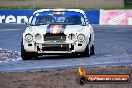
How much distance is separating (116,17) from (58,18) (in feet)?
79.1

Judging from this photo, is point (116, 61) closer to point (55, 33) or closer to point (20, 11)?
point (55, 33)

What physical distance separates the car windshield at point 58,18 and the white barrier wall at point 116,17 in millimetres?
23429

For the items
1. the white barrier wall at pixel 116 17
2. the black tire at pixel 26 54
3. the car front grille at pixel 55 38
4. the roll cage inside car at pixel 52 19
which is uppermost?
the roll cage inside car at pixel 52 19

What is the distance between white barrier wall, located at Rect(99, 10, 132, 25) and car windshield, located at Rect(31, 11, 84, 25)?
23429 millimetres

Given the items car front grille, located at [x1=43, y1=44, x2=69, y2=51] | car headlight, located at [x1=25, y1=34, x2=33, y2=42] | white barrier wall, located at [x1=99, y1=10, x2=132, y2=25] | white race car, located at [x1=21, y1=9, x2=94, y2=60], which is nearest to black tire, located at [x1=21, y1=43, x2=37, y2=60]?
white race car, located at [x1=21, y1=9, x2=94, y2=60]

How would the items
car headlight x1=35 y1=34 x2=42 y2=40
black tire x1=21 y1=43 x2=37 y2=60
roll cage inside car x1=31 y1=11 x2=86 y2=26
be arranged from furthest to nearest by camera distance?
roll cage inside car x1=31 y1=11 x2=86 y2=26, black tire x1=21 y1=43 x2=37 y2=60, car headlight x1=35 y1=34 x2=42 y2=40

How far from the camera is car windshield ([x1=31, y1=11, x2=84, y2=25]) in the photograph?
15.8 meters

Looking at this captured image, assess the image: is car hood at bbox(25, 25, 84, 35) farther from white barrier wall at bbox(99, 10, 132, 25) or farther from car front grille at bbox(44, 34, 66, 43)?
white barrier wall at bbox(99, 10, 132, 25)

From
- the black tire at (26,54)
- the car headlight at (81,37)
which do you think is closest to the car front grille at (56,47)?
the car headlight at (81,37)

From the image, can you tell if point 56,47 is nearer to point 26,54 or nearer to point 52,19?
point 26,54

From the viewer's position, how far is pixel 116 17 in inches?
1569

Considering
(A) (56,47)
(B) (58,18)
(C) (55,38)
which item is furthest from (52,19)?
(A) (56,47)

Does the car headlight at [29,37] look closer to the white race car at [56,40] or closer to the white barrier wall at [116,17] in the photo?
the white race car at [56,40]

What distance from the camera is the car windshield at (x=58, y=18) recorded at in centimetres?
1584
